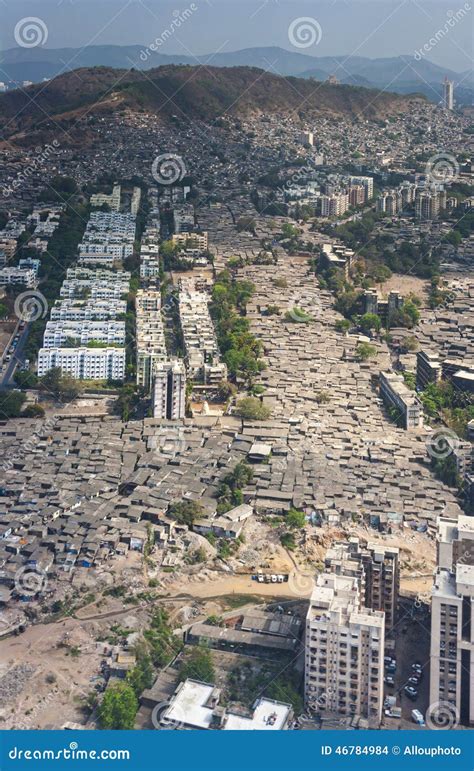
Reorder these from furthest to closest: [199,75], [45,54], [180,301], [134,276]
Answer: 1. [45,54]
2. [199,75]
3. [134,276]
4. [180,301]

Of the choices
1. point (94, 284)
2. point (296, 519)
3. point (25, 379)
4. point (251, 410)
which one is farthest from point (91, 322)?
point (296, 519)

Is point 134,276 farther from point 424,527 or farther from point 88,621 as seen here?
point 88,621

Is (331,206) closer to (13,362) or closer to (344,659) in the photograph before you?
(13,362)

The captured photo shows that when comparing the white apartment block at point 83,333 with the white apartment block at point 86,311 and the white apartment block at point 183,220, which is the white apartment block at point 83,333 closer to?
the white apartment block at point 86,311

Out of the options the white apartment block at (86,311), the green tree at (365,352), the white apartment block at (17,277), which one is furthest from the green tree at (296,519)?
the white apartment block at (17,277)

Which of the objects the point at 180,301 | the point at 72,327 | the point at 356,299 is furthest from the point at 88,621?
the point at 356,299

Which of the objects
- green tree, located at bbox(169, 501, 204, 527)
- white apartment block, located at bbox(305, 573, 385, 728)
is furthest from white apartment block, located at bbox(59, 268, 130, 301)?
white apartment block, located at bbox(305, 573, 385, 728)

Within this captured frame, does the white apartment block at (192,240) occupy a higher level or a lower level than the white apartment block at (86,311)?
higher
